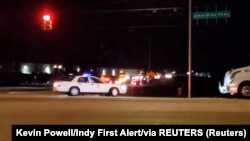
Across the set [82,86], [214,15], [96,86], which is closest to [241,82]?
[214,15]

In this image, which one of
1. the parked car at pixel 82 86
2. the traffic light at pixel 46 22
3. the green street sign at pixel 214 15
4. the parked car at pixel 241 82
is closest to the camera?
the parked car at pixel 241 82

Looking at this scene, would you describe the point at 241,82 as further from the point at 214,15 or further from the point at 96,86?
the point at 96,86

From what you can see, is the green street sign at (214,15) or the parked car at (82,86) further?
the parked car at (82,86)

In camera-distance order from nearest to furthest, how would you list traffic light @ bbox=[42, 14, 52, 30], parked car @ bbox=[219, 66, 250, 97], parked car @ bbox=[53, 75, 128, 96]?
parked car @ bbox=[219, 66, 250, 97] → traffic light @ bbox=[42, 14, 52, 30] → parked car @ bbox=[53, 75, 128, 96]

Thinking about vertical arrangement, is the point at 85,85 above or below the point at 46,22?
below

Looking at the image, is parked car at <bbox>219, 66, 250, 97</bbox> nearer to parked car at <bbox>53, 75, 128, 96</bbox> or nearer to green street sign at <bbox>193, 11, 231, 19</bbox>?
green street sign at <bbox>193, 11, 231, 19</bbox>

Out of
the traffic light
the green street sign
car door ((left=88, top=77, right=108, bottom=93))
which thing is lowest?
car door ((left=88, top=77, right=108, bottom=93))

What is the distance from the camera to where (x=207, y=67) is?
152 metres

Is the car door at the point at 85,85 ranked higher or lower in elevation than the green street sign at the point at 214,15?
lower

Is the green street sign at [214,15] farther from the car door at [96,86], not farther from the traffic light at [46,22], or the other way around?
the traffic light at [46,22]

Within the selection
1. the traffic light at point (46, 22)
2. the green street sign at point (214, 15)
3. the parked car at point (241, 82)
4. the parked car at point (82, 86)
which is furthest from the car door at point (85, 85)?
the parked car at point (241, 82)

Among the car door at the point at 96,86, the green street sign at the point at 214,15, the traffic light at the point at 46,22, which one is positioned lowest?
the car door at the point at 96,86

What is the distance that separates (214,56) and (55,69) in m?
48.9

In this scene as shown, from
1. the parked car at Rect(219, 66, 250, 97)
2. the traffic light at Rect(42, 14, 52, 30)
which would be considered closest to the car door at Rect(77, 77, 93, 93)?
the traffic light at Rect(42, 14, 52, 30)
